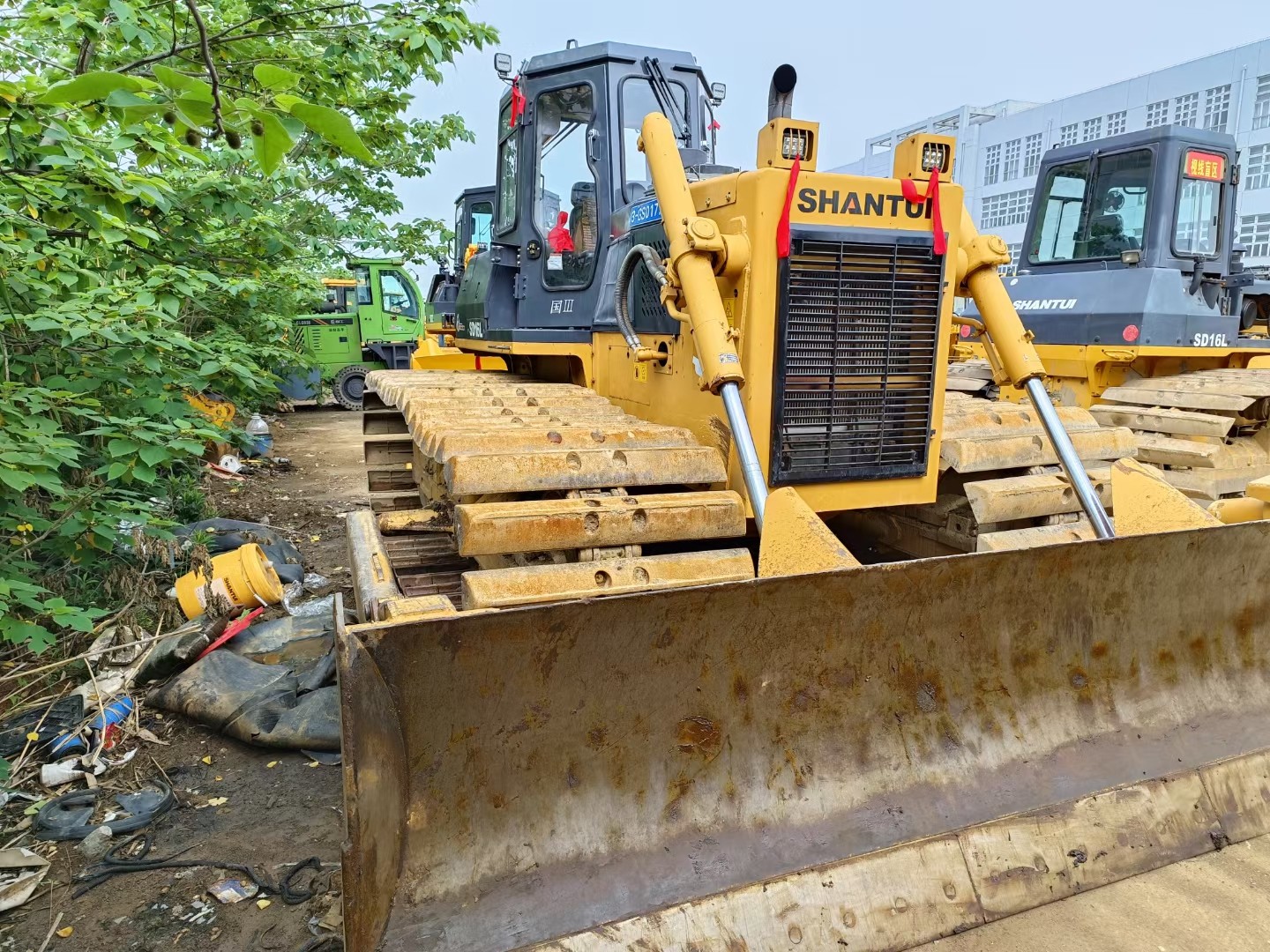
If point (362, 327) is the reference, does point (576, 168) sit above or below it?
above

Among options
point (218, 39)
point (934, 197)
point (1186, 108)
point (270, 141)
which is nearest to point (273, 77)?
point (270, 141)

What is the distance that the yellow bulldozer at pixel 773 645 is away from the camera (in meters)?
2.00

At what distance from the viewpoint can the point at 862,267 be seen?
3.15m

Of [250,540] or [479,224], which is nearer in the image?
[250,540]

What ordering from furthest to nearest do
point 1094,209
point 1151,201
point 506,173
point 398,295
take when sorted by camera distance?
point 398,295
point 1094,209
point 1151,201
point 506,173

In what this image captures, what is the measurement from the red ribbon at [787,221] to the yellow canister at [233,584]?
3.36 metres

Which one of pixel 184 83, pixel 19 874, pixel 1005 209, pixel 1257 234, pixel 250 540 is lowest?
pixel 19 874

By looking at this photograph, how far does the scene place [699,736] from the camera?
226 centimetres

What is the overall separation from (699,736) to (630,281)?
2.21 m

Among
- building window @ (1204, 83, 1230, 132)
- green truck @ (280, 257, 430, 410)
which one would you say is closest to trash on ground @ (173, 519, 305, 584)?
green truck @ (280, 257, 430, 410)

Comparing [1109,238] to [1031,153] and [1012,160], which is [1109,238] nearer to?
[1031,153]

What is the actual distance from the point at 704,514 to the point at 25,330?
12.8ft

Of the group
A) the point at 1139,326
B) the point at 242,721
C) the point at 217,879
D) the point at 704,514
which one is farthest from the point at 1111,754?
the point at 1139,326

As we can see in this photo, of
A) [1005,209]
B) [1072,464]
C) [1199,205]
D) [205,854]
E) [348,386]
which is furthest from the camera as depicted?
[1005,209]
